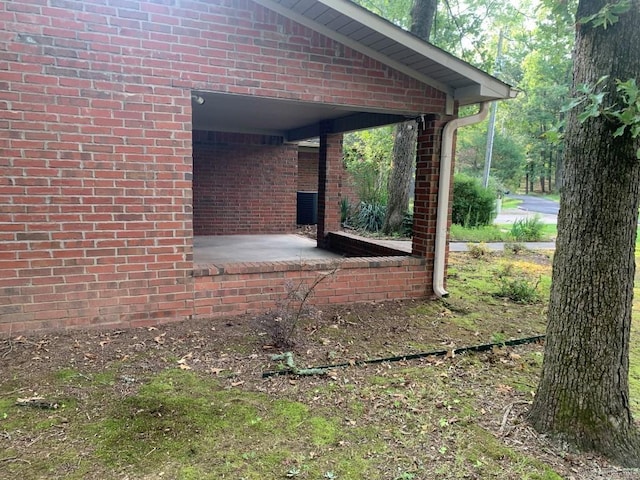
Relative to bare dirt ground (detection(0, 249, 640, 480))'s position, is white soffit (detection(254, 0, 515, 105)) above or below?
above

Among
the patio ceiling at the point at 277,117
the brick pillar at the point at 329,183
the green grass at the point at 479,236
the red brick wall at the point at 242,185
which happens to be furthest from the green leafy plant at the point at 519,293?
the red brick wall at the point at 242,185

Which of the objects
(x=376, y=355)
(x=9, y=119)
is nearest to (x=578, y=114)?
(x=376, y=355)

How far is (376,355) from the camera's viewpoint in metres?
4.04

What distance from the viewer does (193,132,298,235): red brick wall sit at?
10.8 m

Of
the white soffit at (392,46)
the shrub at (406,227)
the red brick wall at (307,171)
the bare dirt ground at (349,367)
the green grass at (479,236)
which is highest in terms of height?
the white soffit at (392,46)

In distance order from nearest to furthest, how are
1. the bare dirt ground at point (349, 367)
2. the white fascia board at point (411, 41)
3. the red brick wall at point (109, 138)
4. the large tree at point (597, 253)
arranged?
1. the large tree at point (597, 253)
2. the bare dirt ground at point (349, 367)
3. the red brick wall at point (109, 138)
4. the white fascia board at point (411, 41)

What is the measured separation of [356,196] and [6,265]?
39.0 ft

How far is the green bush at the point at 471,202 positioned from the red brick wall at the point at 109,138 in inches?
457

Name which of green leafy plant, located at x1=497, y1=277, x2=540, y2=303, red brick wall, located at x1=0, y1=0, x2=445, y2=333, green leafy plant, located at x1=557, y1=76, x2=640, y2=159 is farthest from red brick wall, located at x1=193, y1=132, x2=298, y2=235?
green leafy plant, located at x1=557, y1=76, x2=640, y2=159

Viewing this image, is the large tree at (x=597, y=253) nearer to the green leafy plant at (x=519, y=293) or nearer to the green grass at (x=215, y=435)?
the green grass at (x=215, y=435)

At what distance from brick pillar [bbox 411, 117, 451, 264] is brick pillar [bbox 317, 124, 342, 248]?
117 inches

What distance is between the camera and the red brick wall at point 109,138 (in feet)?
12.9

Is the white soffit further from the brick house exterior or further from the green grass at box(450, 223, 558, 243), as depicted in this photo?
the green grass at box(450, 223, 558, 243)

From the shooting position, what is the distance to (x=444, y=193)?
5.74 m
